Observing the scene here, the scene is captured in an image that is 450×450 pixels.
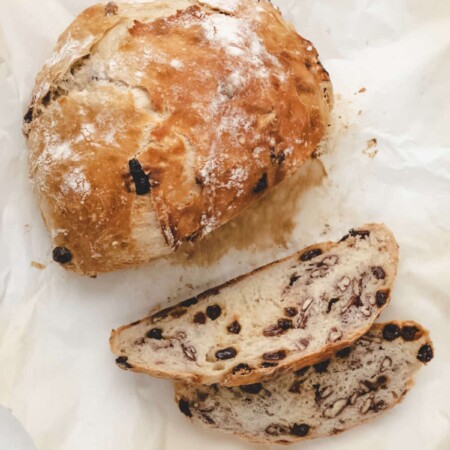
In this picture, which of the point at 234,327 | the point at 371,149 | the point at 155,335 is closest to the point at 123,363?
the point at 155,335

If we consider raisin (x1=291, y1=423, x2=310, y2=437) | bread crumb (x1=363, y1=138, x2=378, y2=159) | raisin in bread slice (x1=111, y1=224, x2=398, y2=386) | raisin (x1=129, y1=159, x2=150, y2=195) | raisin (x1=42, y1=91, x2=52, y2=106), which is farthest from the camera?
bread crumb (x1=363, y1=138, x2=378, y2=159)

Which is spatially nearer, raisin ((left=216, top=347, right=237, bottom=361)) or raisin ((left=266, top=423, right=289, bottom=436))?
raisin ((left=216, top=347, right=237, bottom=361))

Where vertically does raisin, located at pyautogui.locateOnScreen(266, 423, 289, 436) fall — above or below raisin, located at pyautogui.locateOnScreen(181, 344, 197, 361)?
below

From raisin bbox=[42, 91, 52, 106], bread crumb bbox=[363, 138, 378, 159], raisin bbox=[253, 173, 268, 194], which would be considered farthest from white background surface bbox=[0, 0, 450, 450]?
raisin bbox=[253, 173, 268, 194]

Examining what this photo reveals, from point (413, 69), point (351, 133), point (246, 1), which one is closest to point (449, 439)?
point (351, 133)

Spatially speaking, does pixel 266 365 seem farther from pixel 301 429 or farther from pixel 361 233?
pixel 361 233

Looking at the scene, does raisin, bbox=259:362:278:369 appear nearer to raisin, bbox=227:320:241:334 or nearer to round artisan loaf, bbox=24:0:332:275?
A: raisin, bbox=227:320:241:334

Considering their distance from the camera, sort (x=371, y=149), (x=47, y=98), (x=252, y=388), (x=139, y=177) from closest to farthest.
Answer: (x=139, y=177) < (x=47, y=98) < (x=252, y=388) < (x=371, y=149)
